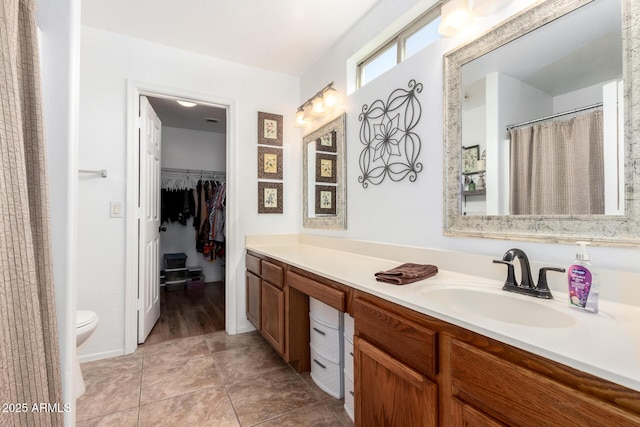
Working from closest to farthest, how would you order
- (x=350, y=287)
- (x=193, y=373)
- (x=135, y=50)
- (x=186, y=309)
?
(x=350, y=287)
(x=193, y=373)
(x=135, y=50)
(x=186, y=309)

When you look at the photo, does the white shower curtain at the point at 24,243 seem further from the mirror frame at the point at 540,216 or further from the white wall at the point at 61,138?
the mirror frame at the point at 540,216

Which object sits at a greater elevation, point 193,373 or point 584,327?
point 584,327

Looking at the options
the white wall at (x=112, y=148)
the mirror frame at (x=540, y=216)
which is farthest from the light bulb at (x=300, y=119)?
the mirror frame at (x=540, y=216)

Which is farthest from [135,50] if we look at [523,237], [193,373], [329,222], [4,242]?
[523,237]

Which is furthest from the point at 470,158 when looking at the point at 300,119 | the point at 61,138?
the point at 300,119

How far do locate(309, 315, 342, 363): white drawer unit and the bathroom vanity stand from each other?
0.37m

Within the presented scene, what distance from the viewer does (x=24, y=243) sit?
69 cm

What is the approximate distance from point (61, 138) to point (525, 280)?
1.55m

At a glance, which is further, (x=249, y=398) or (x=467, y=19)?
(x=249, y=398)

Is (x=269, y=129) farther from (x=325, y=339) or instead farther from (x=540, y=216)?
(x=540, y=216)

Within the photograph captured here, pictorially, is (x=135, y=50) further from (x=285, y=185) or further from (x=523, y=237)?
(x=523, y=237)

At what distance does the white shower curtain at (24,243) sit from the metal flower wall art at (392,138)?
1.57 metres

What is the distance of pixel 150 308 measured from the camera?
2.56m

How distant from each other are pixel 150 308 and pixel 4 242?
2.23 m
